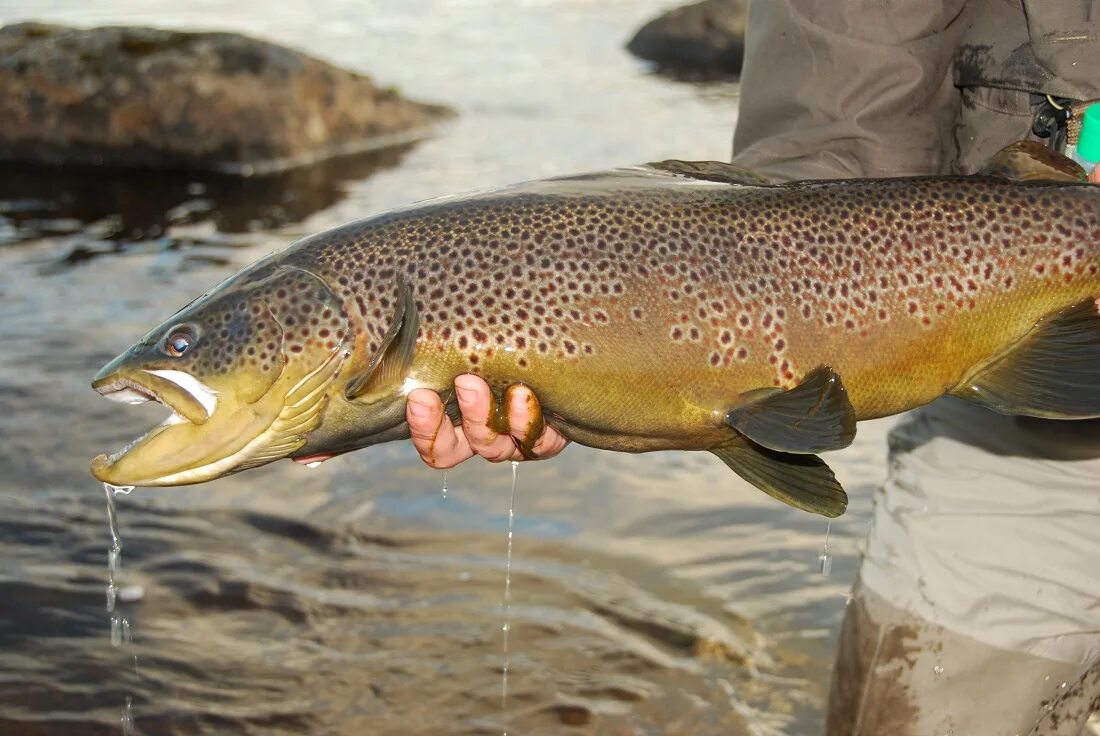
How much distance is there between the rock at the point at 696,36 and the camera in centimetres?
2097

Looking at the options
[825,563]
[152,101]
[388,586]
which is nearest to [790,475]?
[825,563]

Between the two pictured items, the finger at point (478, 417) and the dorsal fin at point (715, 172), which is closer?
the finger at point (478, 417)

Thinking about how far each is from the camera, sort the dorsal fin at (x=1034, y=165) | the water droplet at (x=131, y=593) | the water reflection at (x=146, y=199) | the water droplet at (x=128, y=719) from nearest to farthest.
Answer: the dorsal fin at (x=1034, y=165), the water droplet at (x=128, y=719), the water droplet at (x=131, y=593), the water reflection at (x=146, y=199)

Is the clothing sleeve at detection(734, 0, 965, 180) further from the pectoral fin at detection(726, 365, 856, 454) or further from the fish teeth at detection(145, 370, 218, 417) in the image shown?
the fish teeth at detection(145, 370, 218, 417)

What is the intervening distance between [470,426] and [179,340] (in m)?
0.75

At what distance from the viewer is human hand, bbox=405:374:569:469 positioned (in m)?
3.01

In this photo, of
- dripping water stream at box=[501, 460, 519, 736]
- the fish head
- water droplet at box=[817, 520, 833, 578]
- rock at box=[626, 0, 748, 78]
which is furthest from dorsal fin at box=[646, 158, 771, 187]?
rock at box=[626, 0, 748, 78]

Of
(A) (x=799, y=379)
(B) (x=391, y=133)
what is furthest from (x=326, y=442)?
(B) (x=391, y=133)

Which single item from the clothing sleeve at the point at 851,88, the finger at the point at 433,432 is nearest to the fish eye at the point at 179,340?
the finger at the point at 433,432

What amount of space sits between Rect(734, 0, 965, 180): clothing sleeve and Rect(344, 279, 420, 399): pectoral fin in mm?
1215

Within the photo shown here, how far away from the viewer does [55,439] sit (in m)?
6.16

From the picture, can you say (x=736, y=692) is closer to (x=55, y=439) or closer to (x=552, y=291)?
(x=552, y=291)

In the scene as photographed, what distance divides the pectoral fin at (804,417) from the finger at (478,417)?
0.60 meters

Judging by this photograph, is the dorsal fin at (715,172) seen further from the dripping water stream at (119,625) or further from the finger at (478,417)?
the dripping water stream at (119,625)
